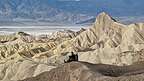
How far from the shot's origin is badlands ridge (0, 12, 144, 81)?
37094 mm

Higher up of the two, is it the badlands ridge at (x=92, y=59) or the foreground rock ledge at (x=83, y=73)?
the foreground rock ledge at (x=83, y=73)

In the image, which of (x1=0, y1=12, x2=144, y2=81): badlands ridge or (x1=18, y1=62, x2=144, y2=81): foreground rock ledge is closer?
(x1=18, y1=62, x2=144, y2=81): foreground rock ledge

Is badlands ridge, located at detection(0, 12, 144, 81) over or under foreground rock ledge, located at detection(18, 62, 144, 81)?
under

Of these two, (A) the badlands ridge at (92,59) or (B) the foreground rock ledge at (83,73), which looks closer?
(B) the foreground rock ledge at (83,73)

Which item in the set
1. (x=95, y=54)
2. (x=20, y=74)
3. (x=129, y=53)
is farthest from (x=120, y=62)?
(x=20, y=74)

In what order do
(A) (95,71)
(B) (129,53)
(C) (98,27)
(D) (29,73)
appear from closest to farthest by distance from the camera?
(A) (95,71) < (D) (29,73) < (B) (129,53) < (C) (98,27)

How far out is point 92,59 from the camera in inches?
3243

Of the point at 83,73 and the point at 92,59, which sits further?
the point at 92,59

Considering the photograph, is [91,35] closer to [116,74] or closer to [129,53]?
[129,53]

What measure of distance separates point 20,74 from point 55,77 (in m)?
28.9

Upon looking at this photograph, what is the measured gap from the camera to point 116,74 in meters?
37.3

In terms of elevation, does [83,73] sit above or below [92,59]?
above

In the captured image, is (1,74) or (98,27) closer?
(1,74)

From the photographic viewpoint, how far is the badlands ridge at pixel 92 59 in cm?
3709
